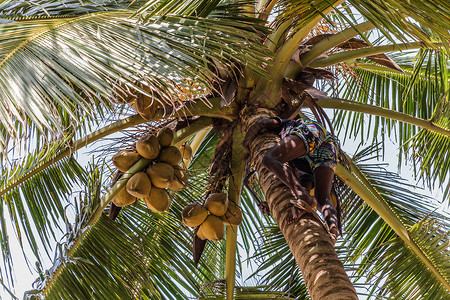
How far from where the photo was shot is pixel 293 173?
3055 millimetres

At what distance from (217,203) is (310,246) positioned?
1049mm

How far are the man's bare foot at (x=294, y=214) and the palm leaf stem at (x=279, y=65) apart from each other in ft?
2.67

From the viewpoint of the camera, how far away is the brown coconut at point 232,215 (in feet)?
11.7

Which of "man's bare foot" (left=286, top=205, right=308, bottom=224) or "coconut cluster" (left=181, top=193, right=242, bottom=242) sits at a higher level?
"coconut cluster" (left=181, top=193, right=242, bottom=242)

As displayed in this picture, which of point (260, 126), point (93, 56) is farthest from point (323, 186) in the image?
point (93, 56)

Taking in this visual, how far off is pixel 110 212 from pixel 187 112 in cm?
82

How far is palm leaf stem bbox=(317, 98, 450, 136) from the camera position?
375cm

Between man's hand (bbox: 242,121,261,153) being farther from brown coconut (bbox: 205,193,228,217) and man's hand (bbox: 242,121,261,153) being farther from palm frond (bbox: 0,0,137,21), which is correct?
palm frond (bbox: 0,0,137,21)

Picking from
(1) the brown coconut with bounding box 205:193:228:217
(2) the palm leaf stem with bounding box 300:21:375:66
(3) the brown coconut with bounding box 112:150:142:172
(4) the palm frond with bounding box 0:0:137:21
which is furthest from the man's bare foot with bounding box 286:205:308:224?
(4) the palm frond with bounding box 0:0:137:21

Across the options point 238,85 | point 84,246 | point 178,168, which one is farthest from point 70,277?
point 238,85

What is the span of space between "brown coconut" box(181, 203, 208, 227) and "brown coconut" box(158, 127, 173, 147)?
1.28 ft

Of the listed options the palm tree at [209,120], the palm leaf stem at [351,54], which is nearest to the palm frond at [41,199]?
the palm tree at [209,120]

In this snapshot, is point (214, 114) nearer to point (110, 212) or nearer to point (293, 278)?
point (110, 212)

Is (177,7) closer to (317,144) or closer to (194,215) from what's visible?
(317,144)
